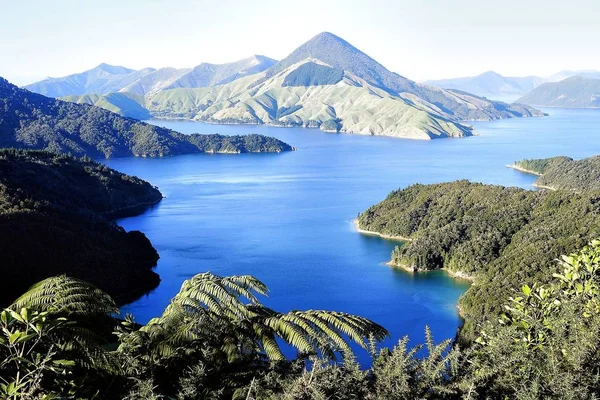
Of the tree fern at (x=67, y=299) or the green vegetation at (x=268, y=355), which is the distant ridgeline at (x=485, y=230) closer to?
the green vegetation at (x=268, y=355)

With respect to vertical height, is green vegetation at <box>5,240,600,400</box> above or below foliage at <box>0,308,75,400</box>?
→ below

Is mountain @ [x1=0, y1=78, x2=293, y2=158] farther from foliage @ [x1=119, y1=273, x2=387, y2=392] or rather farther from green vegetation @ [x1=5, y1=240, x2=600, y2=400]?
green vegetation @ [x1=5, y1=240, x2=600, y2=400]

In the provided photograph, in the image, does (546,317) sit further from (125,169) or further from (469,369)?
(125,169)

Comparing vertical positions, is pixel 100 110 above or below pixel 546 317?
above

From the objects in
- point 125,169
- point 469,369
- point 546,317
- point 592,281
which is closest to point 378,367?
point 469,369

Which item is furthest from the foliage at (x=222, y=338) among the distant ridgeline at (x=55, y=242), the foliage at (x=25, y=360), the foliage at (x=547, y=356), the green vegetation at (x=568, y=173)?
the green vegetation at (x=568, y=173)

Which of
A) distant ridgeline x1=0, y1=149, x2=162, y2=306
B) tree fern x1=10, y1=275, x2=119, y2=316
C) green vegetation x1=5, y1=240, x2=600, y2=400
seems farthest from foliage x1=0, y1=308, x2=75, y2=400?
distant ridgeline x1=0, y1=149, x2=162, y2=306

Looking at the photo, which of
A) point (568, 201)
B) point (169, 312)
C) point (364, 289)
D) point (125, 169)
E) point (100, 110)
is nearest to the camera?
point (169, 312)
